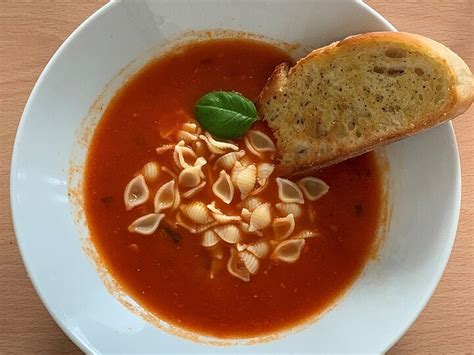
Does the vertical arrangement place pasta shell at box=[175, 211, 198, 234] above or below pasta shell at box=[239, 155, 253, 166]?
below

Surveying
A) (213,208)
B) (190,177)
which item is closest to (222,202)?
(213,208)

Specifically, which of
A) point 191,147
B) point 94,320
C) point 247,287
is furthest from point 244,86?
point 94,320

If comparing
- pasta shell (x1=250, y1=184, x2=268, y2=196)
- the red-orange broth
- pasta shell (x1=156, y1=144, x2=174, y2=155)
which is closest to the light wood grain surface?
the red-orange broth

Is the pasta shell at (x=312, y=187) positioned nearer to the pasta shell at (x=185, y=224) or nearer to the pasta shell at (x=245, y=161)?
the pasta shell at (x=245, y=161)

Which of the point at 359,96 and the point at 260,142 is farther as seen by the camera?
the point at 260,142

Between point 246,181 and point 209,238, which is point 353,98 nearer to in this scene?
point 246,181

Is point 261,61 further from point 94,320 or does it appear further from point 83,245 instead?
point 94,320

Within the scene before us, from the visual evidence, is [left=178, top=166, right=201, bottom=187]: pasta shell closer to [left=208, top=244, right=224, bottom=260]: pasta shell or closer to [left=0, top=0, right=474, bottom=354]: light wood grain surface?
[left=208, top=244, right=224, bottom=260]: pasta shell
